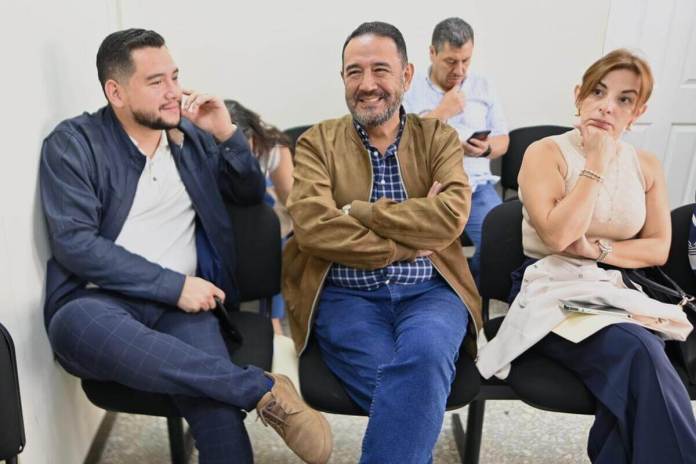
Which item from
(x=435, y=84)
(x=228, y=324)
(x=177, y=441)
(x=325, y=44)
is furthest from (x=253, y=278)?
(x=325, y=44)

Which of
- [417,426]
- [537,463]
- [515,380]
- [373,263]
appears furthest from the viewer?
[537,463]

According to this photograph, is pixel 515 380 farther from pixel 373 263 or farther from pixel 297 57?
pixel 297 57

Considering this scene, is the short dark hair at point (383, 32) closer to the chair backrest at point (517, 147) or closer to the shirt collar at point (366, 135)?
the shirt collar at point (366, 135)

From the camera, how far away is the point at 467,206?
1645 millimetres

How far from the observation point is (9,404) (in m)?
1.20

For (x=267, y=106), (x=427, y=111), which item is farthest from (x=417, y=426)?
(x=267, y=106)

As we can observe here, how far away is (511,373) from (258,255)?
33.0 inches

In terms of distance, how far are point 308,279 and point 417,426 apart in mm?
560

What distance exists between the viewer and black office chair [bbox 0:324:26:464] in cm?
119

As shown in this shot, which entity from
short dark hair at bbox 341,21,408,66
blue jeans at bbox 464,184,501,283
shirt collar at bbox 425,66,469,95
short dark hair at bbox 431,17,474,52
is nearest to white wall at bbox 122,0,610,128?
shirt collar at bbox 425,66,469,95

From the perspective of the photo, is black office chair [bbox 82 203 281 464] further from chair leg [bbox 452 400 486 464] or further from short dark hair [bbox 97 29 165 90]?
chair leg [bbox 452 400 486 464]

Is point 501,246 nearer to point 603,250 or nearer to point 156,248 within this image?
point 603,250

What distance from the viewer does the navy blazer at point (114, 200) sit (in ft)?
5.08

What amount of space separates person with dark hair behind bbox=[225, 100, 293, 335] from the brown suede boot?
78 cm
